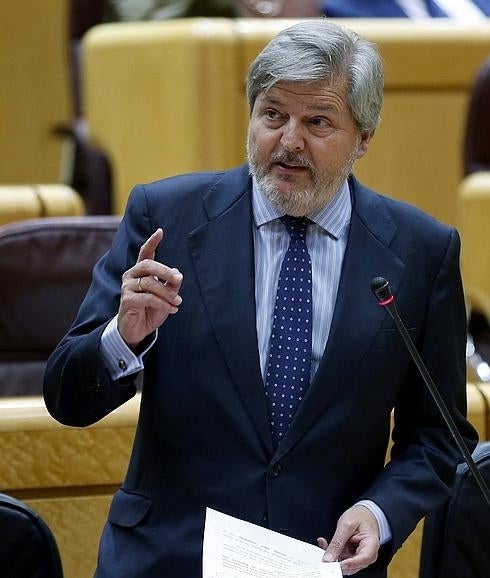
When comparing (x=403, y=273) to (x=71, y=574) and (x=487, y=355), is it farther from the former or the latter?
(x=487, y=355)

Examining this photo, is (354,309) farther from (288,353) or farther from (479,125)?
(479,125)

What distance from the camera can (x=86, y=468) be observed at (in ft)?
5.54

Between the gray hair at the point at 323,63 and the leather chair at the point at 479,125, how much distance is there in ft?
4.75

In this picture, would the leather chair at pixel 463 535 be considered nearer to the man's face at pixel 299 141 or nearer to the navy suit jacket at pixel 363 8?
the man's face at pixel 299 141

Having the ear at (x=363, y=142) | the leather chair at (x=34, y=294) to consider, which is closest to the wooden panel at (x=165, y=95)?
the leather chair at (x=34, y=294)

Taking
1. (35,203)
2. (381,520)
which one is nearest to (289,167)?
(381,520)

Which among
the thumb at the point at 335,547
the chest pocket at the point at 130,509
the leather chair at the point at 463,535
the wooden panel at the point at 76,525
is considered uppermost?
the thumb at the point at 335,547

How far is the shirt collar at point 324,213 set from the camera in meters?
1.39

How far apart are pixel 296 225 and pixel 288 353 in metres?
0.14

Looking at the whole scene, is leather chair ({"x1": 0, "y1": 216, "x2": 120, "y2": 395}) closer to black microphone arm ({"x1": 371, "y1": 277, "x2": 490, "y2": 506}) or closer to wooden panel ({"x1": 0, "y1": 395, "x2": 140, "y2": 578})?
wooden panel ({"x1": 0, "y1": 395, "x2": 140, "y2": 578})

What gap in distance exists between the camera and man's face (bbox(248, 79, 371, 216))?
133cm

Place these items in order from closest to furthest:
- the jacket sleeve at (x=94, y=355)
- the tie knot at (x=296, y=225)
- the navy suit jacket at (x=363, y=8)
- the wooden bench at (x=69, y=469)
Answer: the jacket sleeve at (x=94, y=355) < the tie knot at (x=296, y=225) < the wooden bench at (x=69, y=469) < the navy suit jacket at (x=363, y=8)

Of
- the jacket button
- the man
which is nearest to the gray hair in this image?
the man

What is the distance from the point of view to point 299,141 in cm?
133
